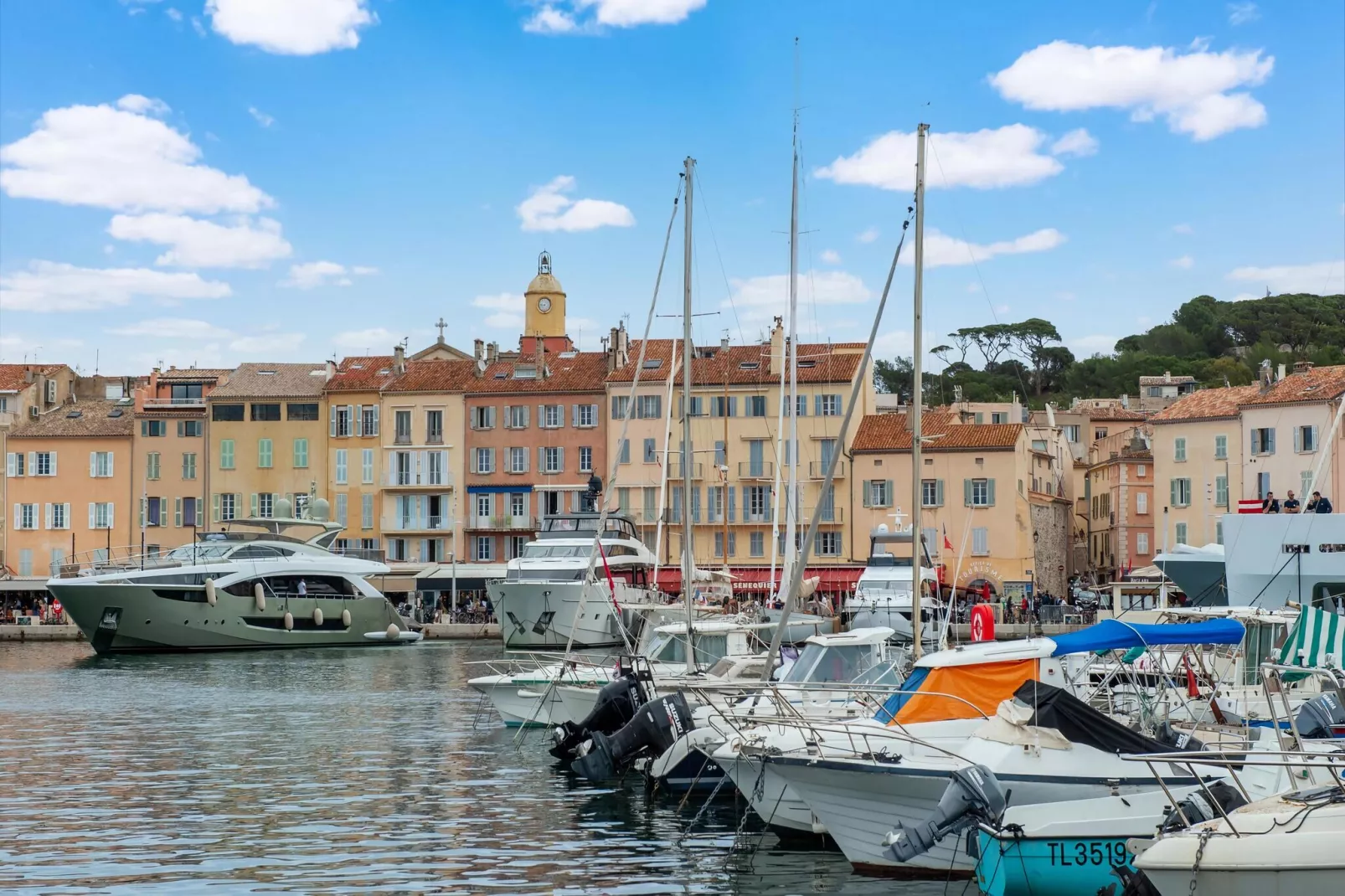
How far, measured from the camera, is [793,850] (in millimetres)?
20344

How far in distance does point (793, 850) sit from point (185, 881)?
270 inches

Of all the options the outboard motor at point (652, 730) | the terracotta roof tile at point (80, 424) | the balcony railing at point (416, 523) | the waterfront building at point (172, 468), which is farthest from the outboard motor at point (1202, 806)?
the terracotta roof tile at point (80, 424)

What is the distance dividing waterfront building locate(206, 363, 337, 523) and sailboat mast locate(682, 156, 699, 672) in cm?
5436

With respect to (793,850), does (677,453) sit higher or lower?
higher

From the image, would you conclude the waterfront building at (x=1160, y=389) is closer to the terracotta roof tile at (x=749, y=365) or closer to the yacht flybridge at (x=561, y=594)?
the terracotta roof tile at (x=749, y=365)

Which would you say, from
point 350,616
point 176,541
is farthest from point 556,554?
point 176,541

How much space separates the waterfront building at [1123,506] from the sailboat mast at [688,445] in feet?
173

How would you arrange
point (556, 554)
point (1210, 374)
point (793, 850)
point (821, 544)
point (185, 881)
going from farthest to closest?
point (1210, 374), point (821, 544), point (556, 554), point (793, 850), point (185, 881)

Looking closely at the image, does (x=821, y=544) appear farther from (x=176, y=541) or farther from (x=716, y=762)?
(x=716, y=762)

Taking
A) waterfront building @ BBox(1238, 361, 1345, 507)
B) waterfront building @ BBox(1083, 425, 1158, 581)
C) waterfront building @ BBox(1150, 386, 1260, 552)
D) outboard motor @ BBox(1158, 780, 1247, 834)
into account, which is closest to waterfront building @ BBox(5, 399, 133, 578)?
waterfront building @ BBox(1083, 425, 1158, 581)

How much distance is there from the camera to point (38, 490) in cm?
8788

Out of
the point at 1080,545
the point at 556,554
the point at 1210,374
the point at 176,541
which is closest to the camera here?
the point at 556,554

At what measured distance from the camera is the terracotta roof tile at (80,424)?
287 feet

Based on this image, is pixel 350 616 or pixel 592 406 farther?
pixel 592 406
